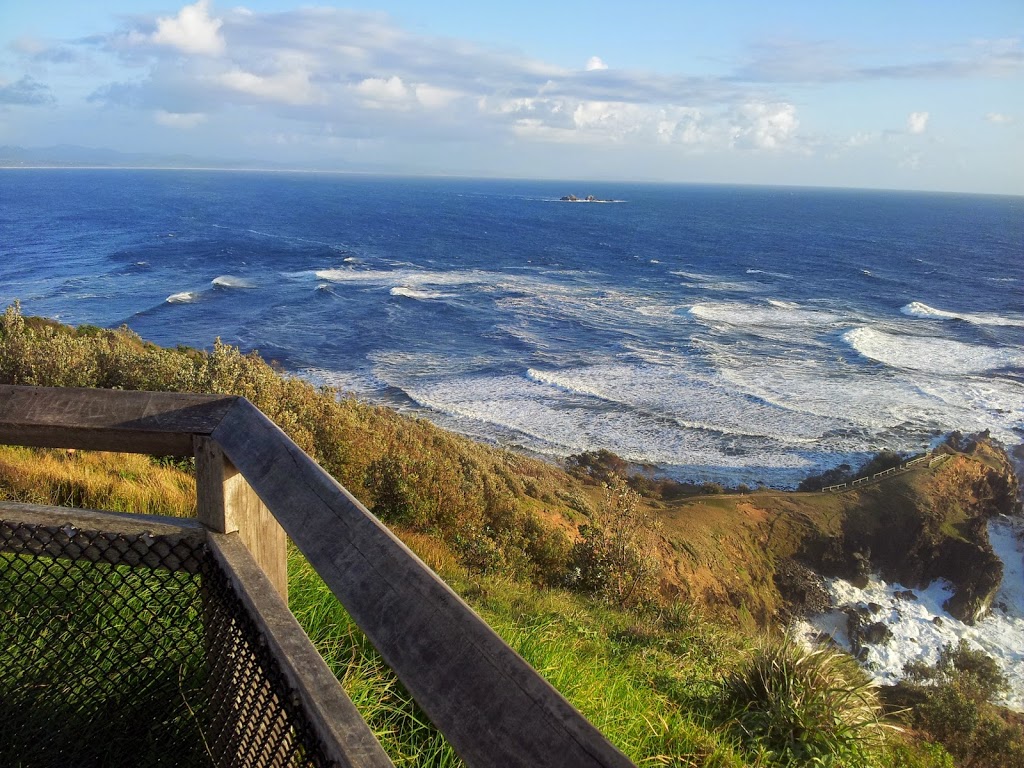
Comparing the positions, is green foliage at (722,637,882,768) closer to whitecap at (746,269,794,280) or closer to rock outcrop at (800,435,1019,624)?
rock outcrop at (800,435,1019,624)

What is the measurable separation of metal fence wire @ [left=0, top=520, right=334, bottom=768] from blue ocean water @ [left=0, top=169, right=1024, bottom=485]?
21.8 metres

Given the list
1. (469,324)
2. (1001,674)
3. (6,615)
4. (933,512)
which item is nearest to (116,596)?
(6,615)

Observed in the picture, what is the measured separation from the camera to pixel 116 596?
3268mm

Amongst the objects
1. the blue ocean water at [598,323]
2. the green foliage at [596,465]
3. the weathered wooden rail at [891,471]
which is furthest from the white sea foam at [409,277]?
the weathered wooden rail at [891,471]

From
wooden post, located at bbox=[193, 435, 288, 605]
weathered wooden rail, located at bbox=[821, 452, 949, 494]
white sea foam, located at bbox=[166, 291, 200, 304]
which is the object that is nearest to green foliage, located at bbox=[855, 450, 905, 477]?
weathered wooden rail, located at bbox=[821, 452, 949, 494]

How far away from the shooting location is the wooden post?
2154mm

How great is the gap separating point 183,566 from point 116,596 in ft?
4.12

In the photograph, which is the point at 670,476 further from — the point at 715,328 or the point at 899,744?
the point at 715,328

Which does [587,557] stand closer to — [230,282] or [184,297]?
[184,297]

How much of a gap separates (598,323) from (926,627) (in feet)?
89.0

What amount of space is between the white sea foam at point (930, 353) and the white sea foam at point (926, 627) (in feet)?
58.6

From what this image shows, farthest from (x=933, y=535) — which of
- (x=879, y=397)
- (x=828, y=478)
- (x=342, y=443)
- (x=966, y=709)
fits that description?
(x=342, y=443)

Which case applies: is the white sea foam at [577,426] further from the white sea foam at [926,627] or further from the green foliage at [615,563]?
the green foliage at [615,563]

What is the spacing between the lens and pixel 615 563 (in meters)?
10.7
